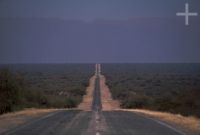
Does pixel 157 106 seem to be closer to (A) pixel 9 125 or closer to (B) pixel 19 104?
(B) pixel 19 104

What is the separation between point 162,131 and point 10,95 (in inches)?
867

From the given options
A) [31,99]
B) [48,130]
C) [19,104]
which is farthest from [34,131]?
[31,99]

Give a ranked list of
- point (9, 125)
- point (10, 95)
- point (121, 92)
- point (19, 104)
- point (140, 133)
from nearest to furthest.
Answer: point (140, 133), point (9, 125), point (10, 95), point (19, 104), point (121, 92)

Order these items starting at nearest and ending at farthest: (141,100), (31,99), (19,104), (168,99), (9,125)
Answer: (9,125) → (19,104) → (168,99) → (31,99) → (141,100)

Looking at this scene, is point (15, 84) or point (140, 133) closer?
point (140, 133)

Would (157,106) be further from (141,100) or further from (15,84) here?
(15,84)

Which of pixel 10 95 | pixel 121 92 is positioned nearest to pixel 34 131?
pixel 10 95

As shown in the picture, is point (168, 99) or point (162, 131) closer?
point (162, 131)

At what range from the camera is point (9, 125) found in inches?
1037

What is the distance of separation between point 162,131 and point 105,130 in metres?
2.57

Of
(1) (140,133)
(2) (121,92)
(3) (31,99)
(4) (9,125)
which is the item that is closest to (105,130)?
(1) (140,133)

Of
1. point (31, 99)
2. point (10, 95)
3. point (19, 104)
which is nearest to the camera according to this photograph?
point (10, 95)

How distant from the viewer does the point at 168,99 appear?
5228 centimetres

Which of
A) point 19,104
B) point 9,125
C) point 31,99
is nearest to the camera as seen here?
point 9,125
